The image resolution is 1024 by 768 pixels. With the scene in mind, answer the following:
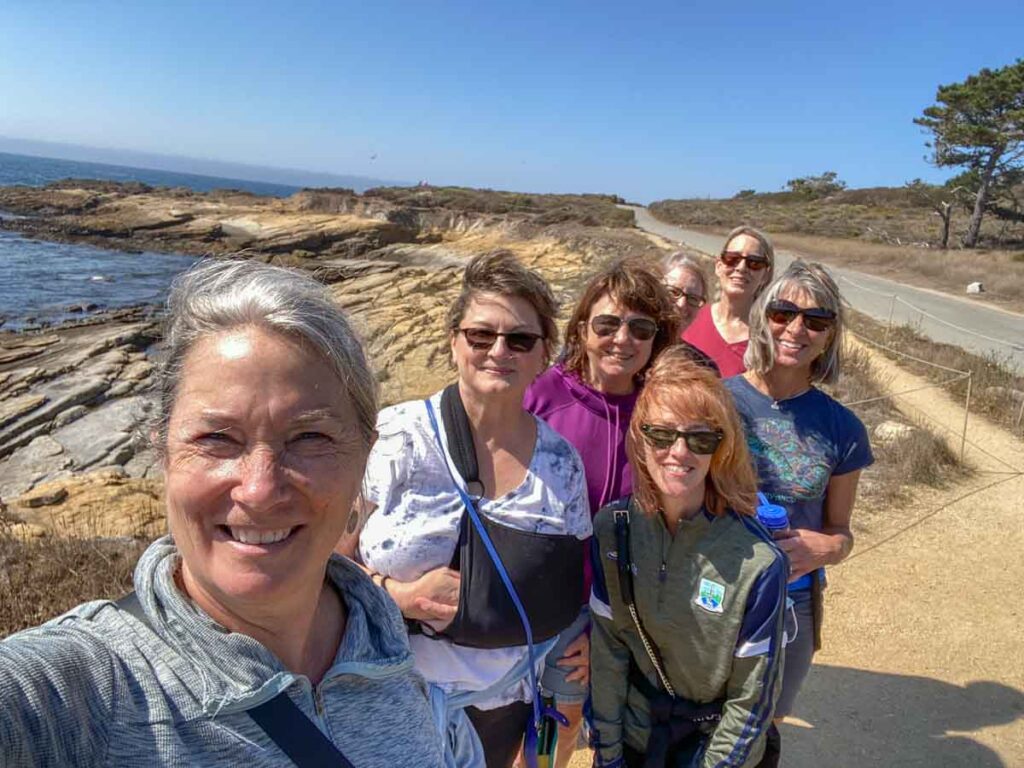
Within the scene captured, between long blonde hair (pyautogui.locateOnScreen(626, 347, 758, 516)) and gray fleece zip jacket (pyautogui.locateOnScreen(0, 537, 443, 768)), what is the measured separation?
4.19 ft

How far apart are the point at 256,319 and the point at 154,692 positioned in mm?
635

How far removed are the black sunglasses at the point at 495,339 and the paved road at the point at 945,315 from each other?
489 inches

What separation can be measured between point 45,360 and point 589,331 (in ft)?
45.5

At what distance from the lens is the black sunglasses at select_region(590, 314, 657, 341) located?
269 cm

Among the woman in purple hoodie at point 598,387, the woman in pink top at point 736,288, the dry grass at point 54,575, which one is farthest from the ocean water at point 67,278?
the woman in purple hoodie at point 598,387

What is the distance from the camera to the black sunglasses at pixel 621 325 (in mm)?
2693

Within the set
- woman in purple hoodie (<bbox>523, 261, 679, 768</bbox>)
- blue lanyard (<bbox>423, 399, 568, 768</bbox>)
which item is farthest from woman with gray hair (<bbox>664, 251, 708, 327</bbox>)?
blue lanyard (<bbox>423, 399, 568, 768</bbox>)

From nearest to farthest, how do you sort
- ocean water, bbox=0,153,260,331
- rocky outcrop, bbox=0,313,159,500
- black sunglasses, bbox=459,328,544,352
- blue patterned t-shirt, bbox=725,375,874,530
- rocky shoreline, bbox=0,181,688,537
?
1. black sunglasses, bbox=459,328,544,352
2. blue patterned t-shirt, bbox=725,375,874,530
3. rocky shoreline, bbox=0,181,688,537
4. rocky outcrop, bbox=0,313,159,500
5. ocean water, bbox=0,153,260,331

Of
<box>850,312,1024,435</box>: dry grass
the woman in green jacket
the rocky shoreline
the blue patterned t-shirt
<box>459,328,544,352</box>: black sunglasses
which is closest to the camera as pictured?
the woman in green jacket

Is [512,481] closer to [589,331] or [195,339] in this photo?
[589,331]

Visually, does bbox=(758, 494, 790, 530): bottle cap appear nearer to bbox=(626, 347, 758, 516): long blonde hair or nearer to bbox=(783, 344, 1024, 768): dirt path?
bbox=(626, 347, 758, 516): long blonde hair

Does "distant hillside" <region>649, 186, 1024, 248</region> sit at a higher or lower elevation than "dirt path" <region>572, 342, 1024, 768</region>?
higher

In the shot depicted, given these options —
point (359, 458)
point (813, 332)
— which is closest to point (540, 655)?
point (359, 458)

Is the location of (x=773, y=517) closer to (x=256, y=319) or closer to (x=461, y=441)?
(x=461, y=441)
